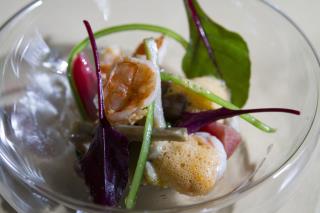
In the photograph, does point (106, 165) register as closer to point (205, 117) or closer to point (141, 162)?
point (141, 162)

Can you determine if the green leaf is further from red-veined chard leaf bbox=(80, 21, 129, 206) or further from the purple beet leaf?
red-veined chard leaf bbox=(80, 21, 129, 206)

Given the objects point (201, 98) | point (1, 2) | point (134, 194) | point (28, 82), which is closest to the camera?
point (134, 194)

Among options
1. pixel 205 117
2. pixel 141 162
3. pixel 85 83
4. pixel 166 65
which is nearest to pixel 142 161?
pixel 141 162

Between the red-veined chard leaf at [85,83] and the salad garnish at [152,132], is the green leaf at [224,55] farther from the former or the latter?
the red-veined chard leaf at [85,83]

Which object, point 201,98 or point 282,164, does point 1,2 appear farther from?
point 282,164

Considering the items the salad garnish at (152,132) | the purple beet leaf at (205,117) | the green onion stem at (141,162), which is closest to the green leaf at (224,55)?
the salad garnish at (152,132)

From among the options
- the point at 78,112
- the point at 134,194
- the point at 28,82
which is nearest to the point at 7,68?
the point at 28,82
